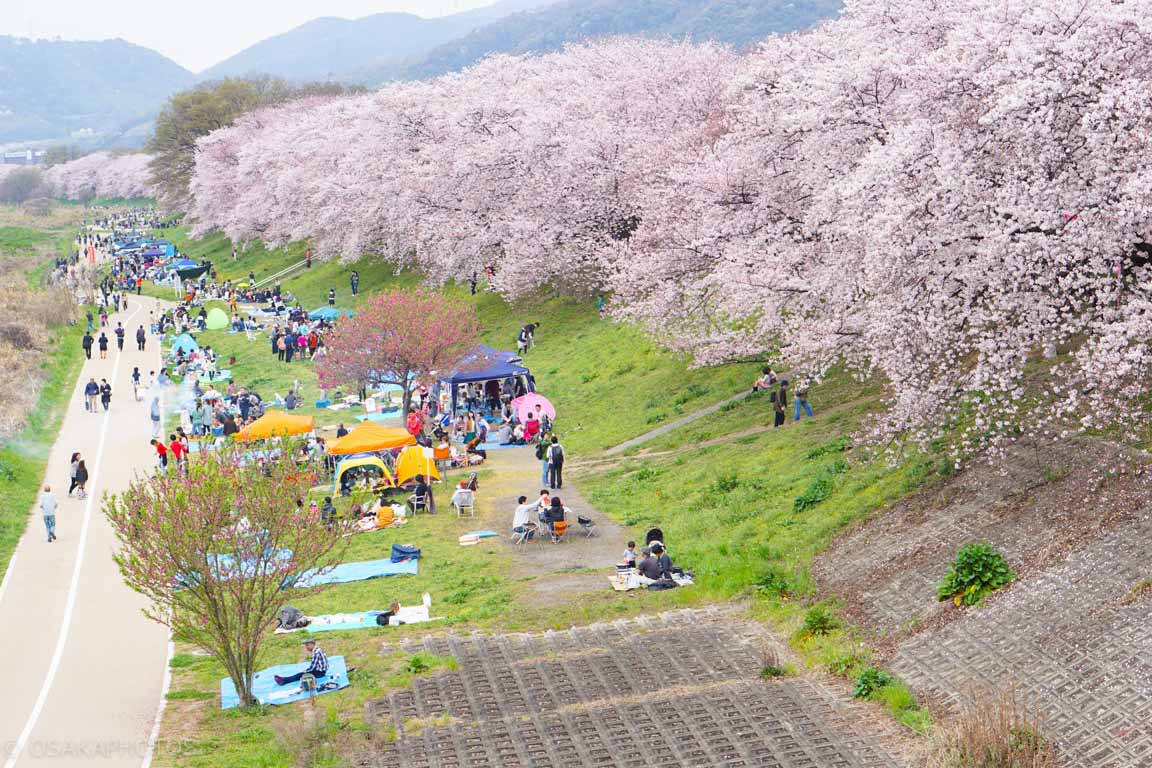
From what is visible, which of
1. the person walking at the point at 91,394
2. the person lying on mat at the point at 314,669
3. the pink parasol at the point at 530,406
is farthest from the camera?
the person walking at the point at 91,394

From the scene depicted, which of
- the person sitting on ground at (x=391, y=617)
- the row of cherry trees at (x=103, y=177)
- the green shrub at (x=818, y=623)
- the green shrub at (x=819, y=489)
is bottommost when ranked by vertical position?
the row of cherry trees at (x=103, y=177)

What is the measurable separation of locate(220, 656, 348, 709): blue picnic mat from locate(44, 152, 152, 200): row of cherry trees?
6097 inches

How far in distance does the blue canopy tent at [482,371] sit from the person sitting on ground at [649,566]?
15.9m

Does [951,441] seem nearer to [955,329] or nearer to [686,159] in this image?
[955,329]

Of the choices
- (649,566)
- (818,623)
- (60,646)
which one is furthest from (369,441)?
(818,623)

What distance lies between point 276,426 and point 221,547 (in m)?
16.4

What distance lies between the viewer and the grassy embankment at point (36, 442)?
28.8 metres

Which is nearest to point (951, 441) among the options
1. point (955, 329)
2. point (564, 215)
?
point (955, 329)

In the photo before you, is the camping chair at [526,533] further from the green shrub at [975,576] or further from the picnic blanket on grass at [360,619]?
the green shrub at [975,576]

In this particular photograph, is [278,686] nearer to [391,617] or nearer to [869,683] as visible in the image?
[391,617]

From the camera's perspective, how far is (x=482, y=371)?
36469 millimetres

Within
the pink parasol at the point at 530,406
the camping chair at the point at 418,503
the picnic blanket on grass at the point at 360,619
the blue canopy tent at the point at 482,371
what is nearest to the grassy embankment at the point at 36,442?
the picnic blanket on grass at the point at 360,619

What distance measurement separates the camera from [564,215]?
46.1 metres

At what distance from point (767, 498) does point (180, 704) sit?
443 inches
